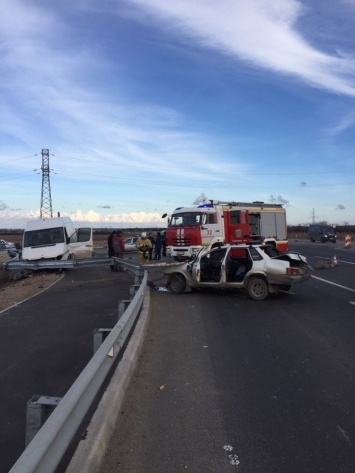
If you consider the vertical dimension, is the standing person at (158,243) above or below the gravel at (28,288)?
above

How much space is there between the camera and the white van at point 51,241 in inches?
822

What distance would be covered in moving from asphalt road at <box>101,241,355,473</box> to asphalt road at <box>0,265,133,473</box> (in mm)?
952

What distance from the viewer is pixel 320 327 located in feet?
28.0

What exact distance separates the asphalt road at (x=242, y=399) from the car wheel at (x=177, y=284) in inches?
151

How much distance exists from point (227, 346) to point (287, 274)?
4894 millimetres

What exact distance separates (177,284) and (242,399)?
849 cm

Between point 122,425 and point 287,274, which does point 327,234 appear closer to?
point 287,274

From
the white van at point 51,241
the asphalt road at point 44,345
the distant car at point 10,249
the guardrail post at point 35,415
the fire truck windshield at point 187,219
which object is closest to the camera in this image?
the guardrail post at point 35,415

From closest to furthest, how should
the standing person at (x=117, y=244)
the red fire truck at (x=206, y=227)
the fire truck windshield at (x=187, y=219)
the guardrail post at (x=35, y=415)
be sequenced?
the guardrail post at (x=35, y=415)
the standing person at (x=117, y=244)
the red fire truck at (x=206, y=227)
the fire truck windshield at (x=187, y=219)

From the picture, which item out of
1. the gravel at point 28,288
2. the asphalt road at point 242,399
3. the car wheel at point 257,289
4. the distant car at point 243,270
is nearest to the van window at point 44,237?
the gravel at point 28,288

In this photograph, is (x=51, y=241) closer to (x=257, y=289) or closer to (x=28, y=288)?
(x=28, y=288)

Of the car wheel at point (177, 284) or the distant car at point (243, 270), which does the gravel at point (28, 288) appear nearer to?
the car wheel at point (177, 284)

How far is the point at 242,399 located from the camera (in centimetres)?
494

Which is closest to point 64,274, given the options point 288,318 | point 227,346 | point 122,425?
point 288,318
